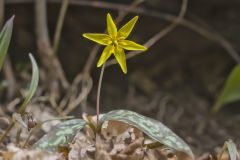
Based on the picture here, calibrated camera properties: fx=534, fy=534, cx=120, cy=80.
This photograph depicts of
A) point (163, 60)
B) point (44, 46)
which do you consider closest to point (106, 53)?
point (44, 46)

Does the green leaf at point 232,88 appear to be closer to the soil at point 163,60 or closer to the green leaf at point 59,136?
the soil at point 163,60

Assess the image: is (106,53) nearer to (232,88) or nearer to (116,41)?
(116,41)

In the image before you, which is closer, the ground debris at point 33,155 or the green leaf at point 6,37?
the ground debris at point 33,155

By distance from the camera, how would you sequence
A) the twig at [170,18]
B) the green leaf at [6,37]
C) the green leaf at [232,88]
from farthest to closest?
the twig at [170,18]
the green leaf at [232,88]
the green leaf at [6,37]

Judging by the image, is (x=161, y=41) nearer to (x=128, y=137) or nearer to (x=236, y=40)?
(x=236, y=40)

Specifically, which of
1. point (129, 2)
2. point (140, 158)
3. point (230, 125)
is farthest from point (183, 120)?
point (140, 158)

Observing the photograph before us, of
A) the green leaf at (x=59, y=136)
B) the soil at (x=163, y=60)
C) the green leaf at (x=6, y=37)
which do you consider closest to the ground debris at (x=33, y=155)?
the green leaf at (x=59, y=136)

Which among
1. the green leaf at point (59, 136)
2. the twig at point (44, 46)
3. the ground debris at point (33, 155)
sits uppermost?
the twig at point (44, 46)
